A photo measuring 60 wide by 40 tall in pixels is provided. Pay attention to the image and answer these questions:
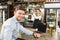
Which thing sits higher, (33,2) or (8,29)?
(33,2)

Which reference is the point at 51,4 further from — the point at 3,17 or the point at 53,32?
the point at 3,17

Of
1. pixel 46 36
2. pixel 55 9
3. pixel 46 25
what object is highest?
pixel 55 9

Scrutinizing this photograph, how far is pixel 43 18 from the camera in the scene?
79.7 inches

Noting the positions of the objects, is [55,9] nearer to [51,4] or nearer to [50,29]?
[51,4]

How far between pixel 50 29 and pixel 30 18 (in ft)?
A: 0.89

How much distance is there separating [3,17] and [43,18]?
47cm

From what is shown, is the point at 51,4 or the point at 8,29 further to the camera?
the point at 51,4

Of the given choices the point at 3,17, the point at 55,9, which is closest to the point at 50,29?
the point at 55,9

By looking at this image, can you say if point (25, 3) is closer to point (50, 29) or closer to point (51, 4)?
point (51, 4)

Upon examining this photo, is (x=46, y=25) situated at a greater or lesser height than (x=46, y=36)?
greater

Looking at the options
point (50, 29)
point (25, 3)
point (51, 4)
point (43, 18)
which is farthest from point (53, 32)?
point (25, 3)

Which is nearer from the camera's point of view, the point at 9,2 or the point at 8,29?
the point at 8,29

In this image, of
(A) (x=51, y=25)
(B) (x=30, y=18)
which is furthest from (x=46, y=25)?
(B) (x=30, y=18)

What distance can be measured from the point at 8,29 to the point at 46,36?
0.85m
